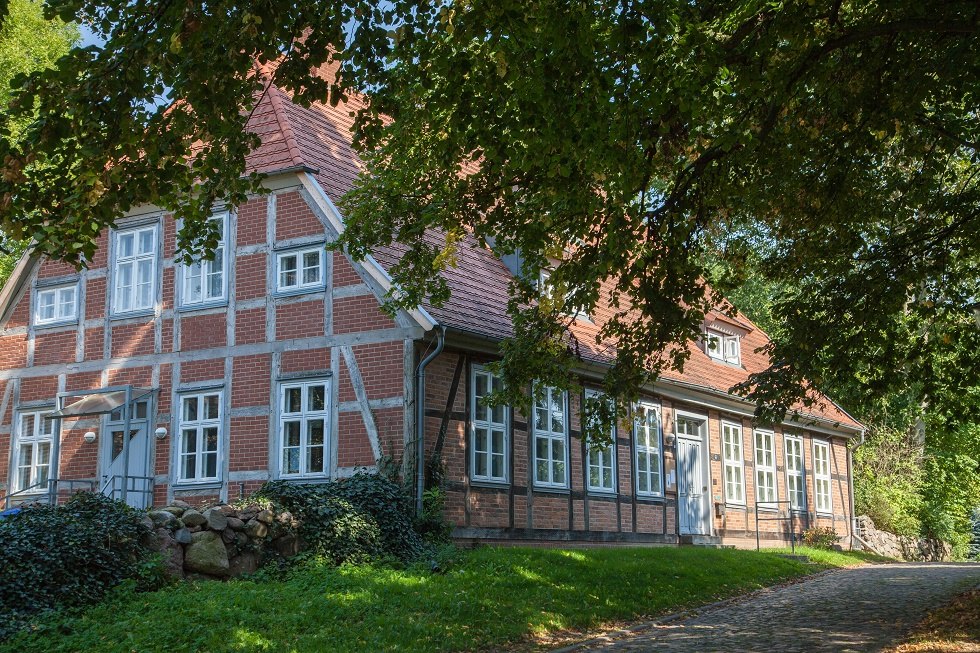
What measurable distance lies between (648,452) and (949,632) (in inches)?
435

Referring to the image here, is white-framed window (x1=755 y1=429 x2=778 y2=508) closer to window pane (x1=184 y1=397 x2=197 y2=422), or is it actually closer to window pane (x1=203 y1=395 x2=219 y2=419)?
window pane (x1=203 y1=395 x2=219 y2=419)

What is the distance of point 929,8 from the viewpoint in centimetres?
998

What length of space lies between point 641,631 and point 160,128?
721 cm

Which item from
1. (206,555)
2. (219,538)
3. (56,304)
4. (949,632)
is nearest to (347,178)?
(56,304)

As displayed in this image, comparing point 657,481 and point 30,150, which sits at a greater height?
point 30,150

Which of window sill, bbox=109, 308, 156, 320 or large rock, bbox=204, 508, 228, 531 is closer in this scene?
large rock, bbox=204, 508, 228, 531

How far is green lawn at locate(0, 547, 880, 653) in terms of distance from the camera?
941 cm

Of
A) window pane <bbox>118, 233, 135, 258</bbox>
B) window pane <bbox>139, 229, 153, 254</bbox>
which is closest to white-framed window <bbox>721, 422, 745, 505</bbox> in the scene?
window pane <bbox>139, 229, 153, 254</bbox>

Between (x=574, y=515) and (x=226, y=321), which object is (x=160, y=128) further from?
(x=574, y=515)

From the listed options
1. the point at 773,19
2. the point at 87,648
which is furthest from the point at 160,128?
the point at 773,19

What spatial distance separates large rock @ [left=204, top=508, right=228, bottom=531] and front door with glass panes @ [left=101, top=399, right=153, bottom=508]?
5.05 metres

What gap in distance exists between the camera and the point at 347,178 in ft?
59.3

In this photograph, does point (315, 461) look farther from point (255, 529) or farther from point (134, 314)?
point (134, 314)

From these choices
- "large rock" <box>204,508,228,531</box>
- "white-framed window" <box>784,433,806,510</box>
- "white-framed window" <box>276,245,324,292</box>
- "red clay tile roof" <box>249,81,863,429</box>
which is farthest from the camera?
"white-framed window" <box>784,433,806,510</box>
